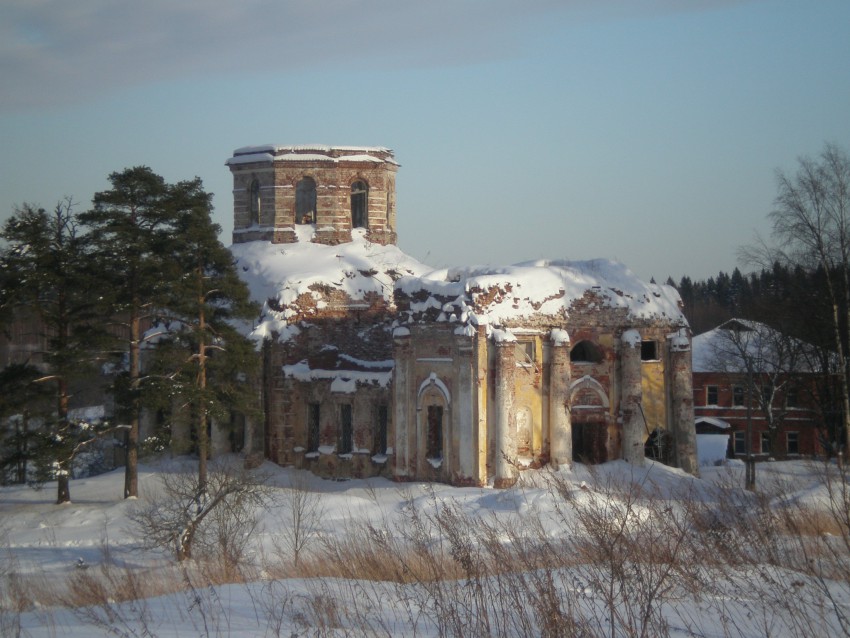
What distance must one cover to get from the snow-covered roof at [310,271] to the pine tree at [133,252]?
3.95 m

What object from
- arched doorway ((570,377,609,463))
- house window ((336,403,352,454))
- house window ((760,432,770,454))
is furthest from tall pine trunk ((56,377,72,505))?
house window ((760,432,770,454))

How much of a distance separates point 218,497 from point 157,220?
8870 millimetres

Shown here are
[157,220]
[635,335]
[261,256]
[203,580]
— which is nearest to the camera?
[203,580]

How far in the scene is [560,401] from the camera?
22531 millimetres

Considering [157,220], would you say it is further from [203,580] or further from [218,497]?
[203,580]

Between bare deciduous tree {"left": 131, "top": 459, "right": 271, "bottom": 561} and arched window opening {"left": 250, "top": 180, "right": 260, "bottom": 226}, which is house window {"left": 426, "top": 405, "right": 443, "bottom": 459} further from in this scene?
arched window opening {"left": 250, "top": 180, "right": 260, "bottom": 226}

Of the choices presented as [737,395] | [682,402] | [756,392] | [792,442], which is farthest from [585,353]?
[792,442]

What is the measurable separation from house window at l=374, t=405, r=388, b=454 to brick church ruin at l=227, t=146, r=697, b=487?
0.04 m

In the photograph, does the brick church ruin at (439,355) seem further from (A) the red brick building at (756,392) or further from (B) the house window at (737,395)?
(B) the house window at (737,395)

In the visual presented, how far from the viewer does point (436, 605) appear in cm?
583

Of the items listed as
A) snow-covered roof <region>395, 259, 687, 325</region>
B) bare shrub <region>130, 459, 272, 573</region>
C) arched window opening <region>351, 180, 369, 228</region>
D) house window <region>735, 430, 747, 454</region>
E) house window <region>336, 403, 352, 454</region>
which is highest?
arched window opening <region>351, 180, 369, 228</region>

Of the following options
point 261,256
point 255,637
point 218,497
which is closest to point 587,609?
point 255,637

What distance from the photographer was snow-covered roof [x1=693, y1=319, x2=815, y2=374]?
30.8 meters

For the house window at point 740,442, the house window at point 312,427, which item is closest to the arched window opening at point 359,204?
the house window at point 312,427
